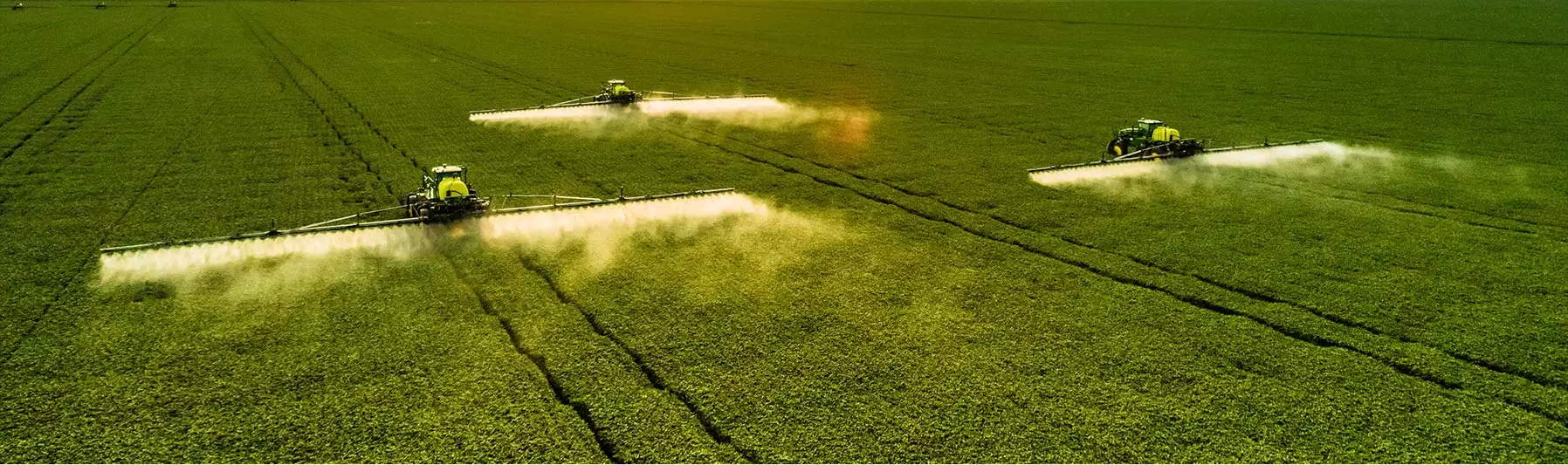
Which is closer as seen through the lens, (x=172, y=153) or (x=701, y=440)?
(x=701, y=440)

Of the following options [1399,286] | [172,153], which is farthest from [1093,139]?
[172,153]

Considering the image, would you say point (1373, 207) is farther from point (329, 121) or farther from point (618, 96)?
point (329, 121)

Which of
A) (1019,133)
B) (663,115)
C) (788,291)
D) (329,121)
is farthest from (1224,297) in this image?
(329,121)

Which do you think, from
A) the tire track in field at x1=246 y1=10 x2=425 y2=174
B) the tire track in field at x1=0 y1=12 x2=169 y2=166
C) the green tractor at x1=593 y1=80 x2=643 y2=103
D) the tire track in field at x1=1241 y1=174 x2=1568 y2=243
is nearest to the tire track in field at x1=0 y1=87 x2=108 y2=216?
the tire track in field at x1=0 y1=12 x2=169 y2=166

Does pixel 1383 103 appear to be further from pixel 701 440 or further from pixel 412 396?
pixel 412 396

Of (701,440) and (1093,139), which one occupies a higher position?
(1093,139)

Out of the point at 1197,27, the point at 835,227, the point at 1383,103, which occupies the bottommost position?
the point at 835,227

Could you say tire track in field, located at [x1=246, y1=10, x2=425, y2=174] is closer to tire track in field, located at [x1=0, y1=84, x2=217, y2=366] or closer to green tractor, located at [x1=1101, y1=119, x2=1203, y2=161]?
tire track in field, located at [x1=0, y1=84, x2=217, y2=366]

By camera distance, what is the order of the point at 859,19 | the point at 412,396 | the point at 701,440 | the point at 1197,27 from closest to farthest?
the point at 701,440 < the point at 412,396 < the point at 1197,27 < the point at 859,19
